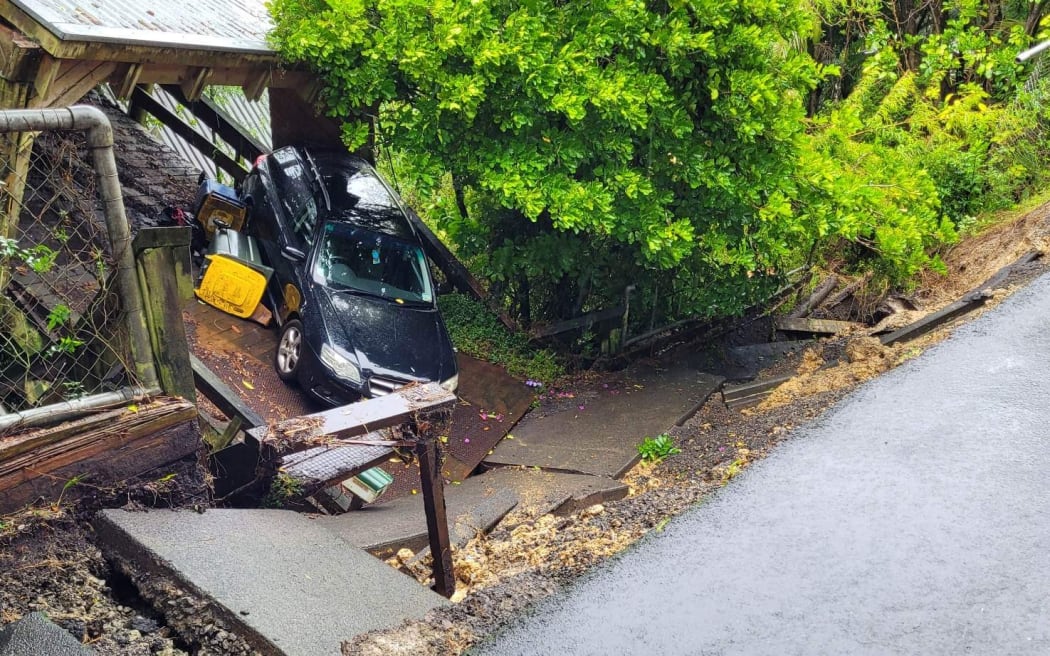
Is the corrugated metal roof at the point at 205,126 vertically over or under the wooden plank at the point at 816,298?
over

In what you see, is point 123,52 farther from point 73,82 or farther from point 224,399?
point 224,399

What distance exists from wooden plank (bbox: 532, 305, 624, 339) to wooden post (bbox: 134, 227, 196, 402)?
21.8ft

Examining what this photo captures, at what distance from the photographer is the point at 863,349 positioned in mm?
7707

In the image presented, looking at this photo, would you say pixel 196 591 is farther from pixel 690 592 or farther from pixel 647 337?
pixel 647 337

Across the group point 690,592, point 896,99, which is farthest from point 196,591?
point 896,99

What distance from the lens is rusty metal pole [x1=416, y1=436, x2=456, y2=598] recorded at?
4.27 meters

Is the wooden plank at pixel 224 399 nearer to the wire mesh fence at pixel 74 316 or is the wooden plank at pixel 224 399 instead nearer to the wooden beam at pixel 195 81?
the wire mesh fence at pixel 74 316

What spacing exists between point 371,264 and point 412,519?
13.7ft

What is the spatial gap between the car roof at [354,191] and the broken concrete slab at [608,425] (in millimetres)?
2792

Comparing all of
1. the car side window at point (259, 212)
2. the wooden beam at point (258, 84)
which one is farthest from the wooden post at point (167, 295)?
the car side window at point (259, 212)

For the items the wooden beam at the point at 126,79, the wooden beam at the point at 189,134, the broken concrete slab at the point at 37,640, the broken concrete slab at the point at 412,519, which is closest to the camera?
the broken concrete slab at the point at 37,640

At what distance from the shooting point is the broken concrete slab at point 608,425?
781 cm

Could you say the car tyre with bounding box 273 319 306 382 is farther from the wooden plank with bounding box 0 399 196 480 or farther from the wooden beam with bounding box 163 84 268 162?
the wooden plank with bounding box 0 399 196 480

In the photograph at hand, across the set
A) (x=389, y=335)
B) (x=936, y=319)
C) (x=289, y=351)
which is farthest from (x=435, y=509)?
(x=936, y=319)
